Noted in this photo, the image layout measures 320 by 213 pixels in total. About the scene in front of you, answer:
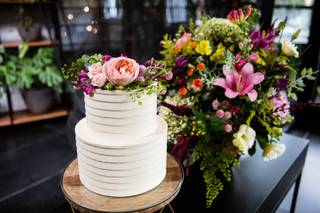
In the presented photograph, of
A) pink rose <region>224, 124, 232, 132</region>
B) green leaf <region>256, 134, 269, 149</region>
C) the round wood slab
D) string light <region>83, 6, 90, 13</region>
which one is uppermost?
string light <region>83, 6, 90, 13</region>

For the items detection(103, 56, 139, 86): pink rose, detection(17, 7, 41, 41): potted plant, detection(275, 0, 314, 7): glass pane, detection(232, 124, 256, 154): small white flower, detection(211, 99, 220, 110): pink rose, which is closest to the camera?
detection(103, 56, 139, 86): pink rose

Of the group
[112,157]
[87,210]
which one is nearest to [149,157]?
[112,157]

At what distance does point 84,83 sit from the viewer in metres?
0.81

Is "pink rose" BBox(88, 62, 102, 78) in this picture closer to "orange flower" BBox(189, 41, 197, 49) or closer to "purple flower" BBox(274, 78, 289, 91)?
"orange flower" BBox(189, 41, 197, 49)

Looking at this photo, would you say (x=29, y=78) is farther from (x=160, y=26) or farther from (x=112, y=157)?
(x=112, y=157)

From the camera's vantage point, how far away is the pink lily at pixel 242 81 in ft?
3.24

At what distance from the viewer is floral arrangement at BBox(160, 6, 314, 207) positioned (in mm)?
1004

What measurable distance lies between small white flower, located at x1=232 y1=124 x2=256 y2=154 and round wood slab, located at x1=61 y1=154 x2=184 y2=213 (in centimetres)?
22

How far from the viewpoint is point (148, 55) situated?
3.27 meters

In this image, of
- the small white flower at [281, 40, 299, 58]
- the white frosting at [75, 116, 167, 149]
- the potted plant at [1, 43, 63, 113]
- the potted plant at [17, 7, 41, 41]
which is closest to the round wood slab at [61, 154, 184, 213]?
the white frosting at [75, 116, 167, 149]

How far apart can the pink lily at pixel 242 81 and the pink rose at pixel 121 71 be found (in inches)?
14.0

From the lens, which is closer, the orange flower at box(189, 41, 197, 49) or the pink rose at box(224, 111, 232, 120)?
the pink rose at box(224, 111, 232, 120)

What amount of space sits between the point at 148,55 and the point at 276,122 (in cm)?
232

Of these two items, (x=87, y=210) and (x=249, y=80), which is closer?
(x=87, y=210)
